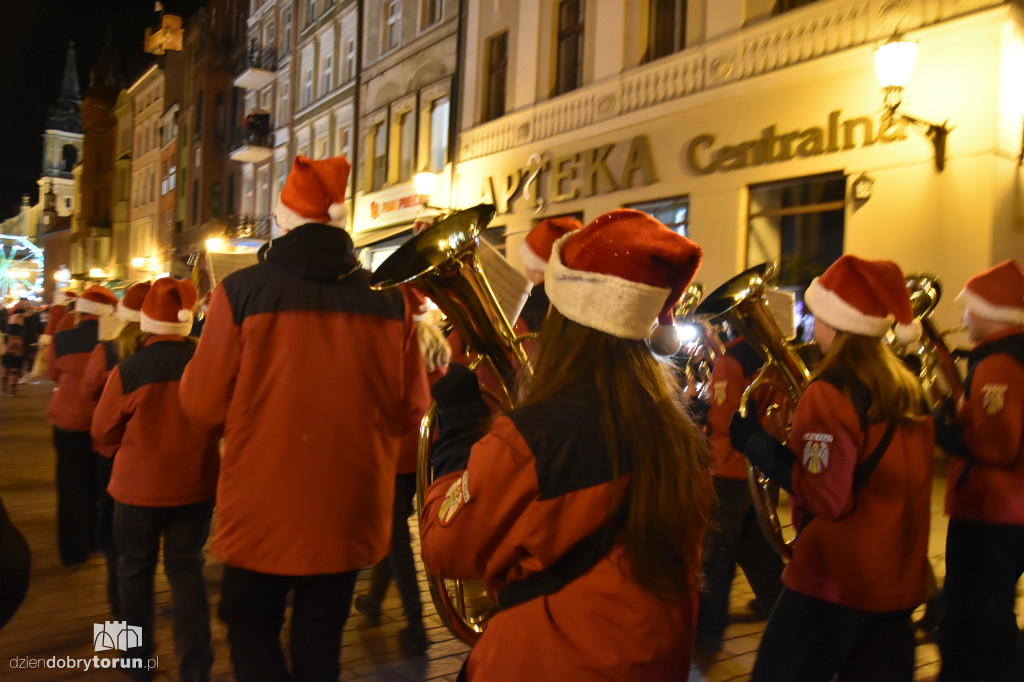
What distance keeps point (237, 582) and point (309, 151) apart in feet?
72.8

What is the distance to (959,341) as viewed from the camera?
7664 mm

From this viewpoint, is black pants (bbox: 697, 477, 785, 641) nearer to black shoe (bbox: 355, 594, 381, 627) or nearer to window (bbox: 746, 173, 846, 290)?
black shoe (bbox: 355, 594, 381, 627)

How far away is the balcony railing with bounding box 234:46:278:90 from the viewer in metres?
25.6

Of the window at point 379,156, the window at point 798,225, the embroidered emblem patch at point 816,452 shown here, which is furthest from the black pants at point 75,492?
the window at point 379,156

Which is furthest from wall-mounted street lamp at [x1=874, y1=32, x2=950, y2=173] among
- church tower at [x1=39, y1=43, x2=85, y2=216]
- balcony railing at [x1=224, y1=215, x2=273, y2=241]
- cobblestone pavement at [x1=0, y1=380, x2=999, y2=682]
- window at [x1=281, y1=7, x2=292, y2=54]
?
church tower at [x1=39, y1=43, x2=85, y2=216]

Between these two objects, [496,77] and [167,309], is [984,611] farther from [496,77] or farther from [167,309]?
[496,77]

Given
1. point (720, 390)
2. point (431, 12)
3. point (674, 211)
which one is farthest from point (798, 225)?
point (431, 12)

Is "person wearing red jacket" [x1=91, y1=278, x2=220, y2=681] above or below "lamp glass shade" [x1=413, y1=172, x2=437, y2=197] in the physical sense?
below

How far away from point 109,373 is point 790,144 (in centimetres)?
808

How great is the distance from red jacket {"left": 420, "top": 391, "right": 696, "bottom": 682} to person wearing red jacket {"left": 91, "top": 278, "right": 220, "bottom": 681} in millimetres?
2173

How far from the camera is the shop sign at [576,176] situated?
1159cm

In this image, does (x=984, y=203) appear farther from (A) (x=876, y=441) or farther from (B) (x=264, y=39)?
(B) (x=264, y=39)

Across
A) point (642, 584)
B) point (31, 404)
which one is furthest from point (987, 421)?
point (31, 404)

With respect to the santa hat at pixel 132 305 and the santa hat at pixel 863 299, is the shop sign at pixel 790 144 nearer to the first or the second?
the santa hat at pixel 863 299
